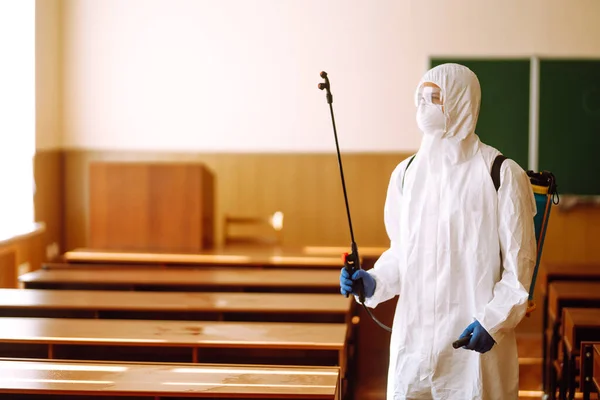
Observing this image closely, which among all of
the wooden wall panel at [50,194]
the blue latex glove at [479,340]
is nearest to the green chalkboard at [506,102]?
the wooden wall panel at [50,194]

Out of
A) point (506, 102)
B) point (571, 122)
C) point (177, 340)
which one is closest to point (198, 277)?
point (177, 340)

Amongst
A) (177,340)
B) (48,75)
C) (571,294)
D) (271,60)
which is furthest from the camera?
(271,60)

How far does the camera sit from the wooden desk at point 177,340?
2830mm

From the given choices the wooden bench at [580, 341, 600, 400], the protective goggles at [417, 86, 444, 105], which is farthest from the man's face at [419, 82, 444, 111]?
the wooden bench at [580, 341, 600, 400]

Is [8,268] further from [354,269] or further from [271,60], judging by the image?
[354,269]

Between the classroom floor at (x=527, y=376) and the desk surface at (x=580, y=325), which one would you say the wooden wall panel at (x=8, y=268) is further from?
the desk surface at (x=580, y=325)

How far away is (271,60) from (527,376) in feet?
10.1

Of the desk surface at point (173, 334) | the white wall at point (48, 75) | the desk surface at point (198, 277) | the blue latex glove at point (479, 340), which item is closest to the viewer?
the blue latex glove at point (479, 340)

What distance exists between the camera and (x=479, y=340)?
204cm

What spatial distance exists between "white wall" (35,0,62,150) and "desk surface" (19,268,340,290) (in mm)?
1978

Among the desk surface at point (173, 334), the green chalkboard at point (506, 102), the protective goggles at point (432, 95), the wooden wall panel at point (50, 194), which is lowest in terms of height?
the desk surface at point (173, 334)

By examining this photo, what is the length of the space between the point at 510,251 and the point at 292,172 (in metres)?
4.24

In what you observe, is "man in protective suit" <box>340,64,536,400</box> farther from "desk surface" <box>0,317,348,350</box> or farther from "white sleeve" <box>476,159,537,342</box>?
"desk surface" <box>0,317,348,350</box>

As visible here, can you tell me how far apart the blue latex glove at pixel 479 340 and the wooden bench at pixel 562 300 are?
1847 millimetres
